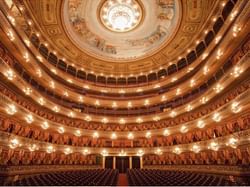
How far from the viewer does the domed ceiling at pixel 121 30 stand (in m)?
16.7

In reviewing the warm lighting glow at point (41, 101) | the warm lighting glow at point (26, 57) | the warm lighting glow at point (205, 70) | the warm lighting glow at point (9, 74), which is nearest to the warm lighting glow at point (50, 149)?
the warm lighting glow at point (41, 101)

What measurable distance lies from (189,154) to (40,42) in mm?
19409

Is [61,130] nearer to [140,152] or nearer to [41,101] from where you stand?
[41,101]

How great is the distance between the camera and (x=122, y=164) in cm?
2106

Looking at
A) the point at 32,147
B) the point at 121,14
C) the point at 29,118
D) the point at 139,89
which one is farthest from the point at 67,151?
the point at 121,14

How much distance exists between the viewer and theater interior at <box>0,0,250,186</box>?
12.3 metres

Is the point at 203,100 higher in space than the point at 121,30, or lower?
lower

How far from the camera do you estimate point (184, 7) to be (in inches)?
650

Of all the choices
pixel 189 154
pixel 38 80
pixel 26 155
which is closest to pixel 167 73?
pixel 189 154

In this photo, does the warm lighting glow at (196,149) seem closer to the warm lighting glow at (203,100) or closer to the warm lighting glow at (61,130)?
the warm lighting glow at (203,100)

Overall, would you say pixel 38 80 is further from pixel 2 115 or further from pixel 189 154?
A: pixel 189 154

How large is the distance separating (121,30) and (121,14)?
184 cm

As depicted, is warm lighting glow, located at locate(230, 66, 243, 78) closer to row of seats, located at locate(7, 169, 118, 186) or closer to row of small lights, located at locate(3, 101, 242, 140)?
row of small lights, located at locate(3, 101, 242, 140)

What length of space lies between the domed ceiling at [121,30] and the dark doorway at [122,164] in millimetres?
11439
